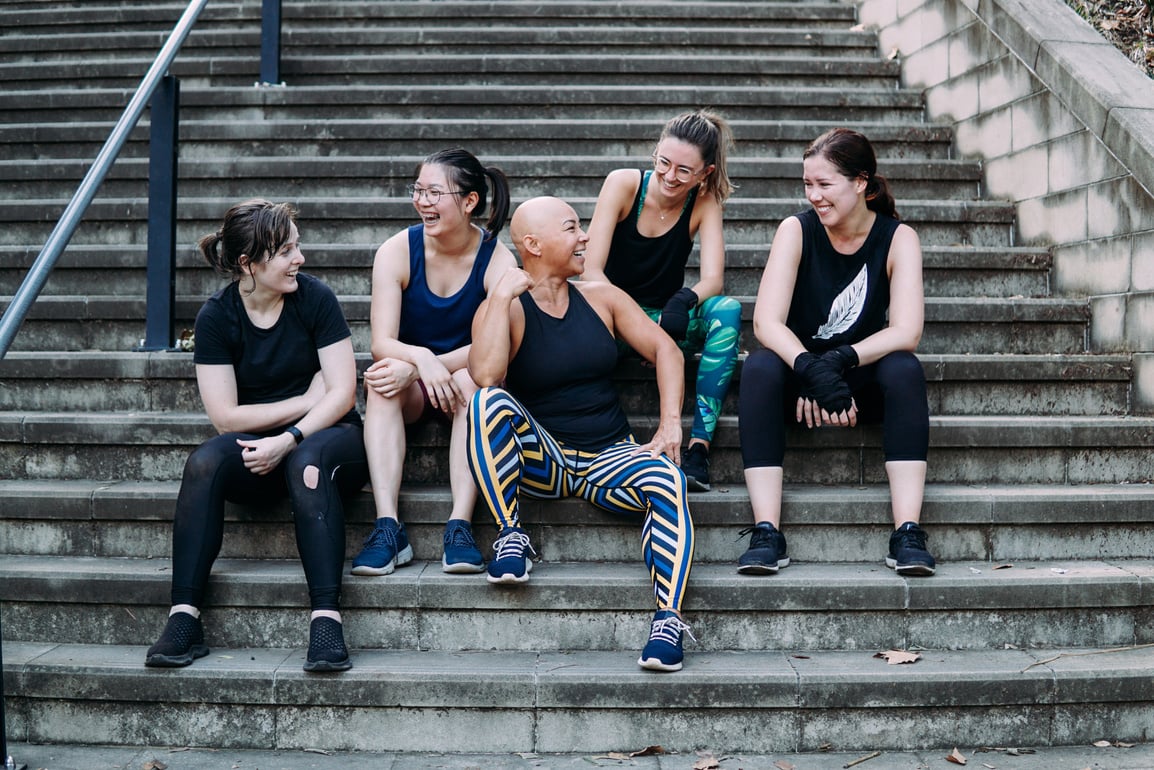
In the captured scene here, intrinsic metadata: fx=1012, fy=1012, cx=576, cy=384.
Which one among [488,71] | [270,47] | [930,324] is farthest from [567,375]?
[270,47]

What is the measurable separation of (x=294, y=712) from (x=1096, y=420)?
3.06m

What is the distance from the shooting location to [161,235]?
427 cm

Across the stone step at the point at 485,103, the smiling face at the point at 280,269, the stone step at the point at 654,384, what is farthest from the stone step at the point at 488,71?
the smiling face at the point at 280,269

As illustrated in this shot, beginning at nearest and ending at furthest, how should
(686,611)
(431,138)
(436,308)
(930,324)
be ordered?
(686,611) → (436,308) → (930,324) → (431,138)

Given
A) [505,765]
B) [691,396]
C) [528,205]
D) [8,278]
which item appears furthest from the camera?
[8,278]

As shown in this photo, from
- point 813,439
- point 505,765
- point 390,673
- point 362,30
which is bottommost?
point 505,765

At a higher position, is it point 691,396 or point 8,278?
point 8,278

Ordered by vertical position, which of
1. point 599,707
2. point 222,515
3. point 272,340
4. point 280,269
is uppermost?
point 280,269

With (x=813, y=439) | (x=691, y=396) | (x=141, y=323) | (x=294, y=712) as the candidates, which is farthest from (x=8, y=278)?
(x=813, y=439)

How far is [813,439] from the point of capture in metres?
3.80

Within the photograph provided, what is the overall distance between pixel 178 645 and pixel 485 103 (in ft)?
13.1

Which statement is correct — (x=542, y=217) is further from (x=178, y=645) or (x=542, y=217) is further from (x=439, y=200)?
(x=178, y=645)

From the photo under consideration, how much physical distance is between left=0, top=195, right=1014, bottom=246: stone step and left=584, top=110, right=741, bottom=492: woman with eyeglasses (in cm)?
109

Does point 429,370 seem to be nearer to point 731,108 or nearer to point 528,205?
point 528,205
